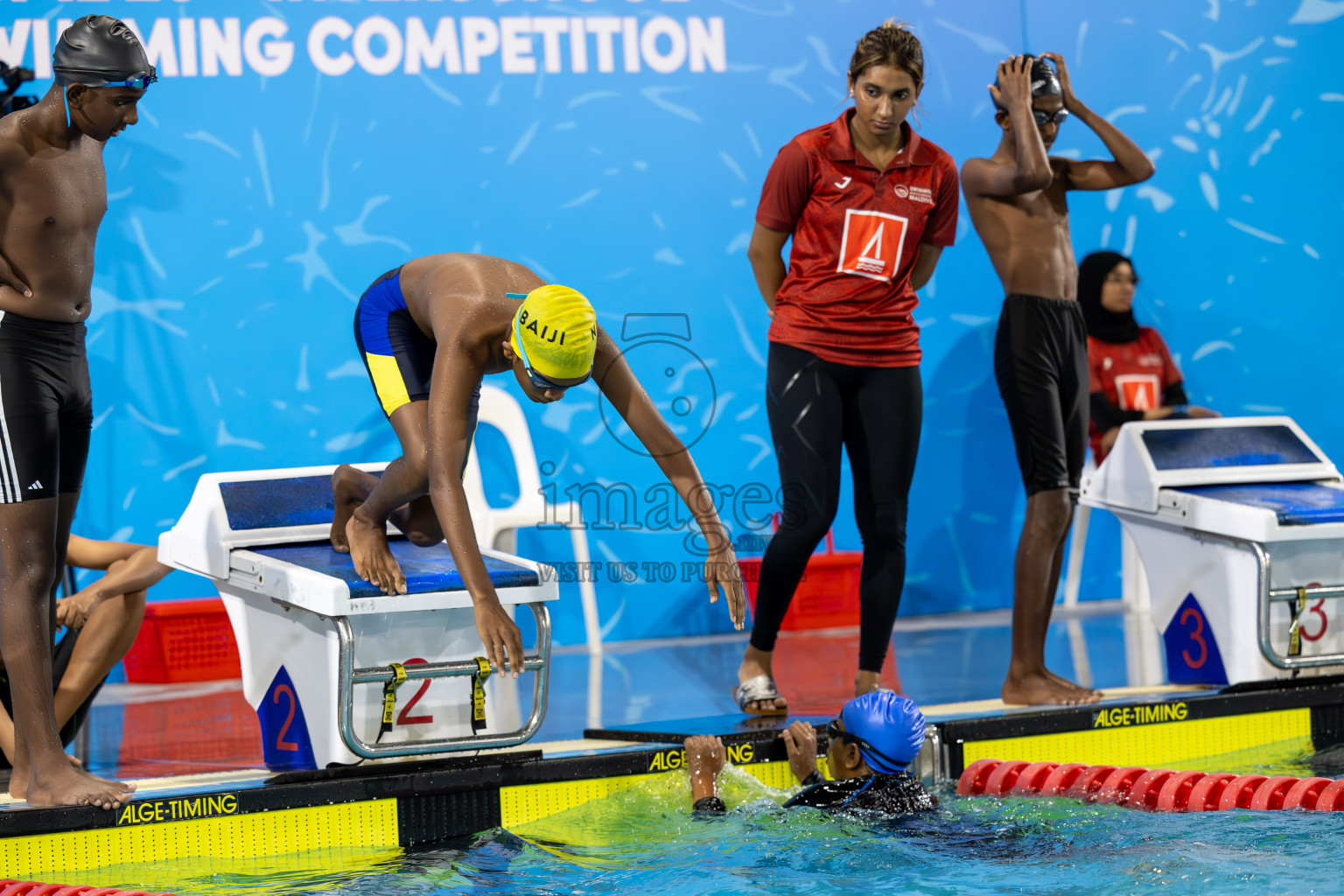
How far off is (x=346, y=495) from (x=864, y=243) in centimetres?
177

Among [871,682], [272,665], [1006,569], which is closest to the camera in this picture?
[272,665]

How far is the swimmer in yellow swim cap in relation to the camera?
3320 mm

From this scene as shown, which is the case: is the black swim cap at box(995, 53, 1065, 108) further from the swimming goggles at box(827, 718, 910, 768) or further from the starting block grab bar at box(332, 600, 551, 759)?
the starting block grab bar at box(332, 600, 551, 759)

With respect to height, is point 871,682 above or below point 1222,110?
below

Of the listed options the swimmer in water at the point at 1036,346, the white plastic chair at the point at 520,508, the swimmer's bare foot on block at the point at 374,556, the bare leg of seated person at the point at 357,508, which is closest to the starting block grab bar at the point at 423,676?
the swimmer's bare foot on block at the point at 374,556

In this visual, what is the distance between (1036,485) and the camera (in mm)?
4723

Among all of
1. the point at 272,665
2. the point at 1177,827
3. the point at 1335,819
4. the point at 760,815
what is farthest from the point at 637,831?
the point at 1335,819

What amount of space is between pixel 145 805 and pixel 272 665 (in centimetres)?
61

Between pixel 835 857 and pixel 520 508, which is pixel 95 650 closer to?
pixel 835 857

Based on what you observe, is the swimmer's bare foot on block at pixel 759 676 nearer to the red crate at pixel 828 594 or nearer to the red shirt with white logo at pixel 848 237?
the red shirt with white logo at pixel 848 237

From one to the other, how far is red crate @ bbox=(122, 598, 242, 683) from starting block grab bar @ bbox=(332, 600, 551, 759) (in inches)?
→ 104

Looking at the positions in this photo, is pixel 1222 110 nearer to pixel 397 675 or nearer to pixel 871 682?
pixel 871 682

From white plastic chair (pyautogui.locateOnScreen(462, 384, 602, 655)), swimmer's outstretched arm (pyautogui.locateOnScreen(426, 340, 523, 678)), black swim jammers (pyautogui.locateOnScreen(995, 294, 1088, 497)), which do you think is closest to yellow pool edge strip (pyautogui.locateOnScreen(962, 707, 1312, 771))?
black swim jammers (pyautogui.locateOnScreen(995, 294, 1088, 497))

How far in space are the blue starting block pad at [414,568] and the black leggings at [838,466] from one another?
93 cm
